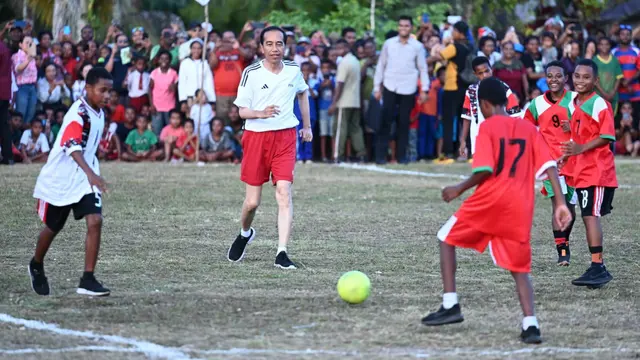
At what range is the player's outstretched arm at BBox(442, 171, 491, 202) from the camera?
23.0 feet

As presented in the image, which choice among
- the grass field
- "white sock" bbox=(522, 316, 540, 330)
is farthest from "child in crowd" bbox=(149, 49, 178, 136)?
"white sock" bbox=(522, 316, 540, 330)

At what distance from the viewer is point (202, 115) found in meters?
21.9

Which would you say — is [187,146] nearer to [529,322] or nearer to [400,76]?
[400,76]

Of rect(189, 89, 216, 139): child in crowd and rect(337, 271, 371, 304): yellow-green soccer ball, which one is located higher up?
rect(189, 89, 216, 139): child in crowd

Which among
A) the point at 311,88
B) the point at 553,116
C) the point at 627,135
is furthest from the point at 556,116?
the point at 627,135

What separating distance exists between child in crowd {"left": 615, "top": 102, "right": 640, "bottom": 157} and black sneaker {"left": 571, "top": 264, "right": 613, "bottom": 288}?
519 inches

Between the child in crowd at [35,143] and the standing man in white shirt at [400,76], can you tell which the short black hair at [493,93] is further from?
the child in crowd at [35,143]

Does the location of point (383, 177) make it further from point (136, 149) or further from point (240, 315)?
point (240, 315)

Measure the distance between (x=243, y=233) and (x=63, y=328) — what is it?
10.9 ft

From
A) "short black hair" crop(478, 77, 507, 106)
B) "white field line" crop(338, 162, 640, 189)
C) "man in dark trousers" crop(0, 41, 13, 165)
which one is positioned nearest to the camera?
"short black hair" crop(478, 77, 507, 106)

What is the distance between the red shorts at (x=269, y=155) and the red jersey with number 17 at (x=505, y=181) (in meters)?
3.24

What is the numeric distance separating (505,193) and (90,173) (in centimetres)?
285

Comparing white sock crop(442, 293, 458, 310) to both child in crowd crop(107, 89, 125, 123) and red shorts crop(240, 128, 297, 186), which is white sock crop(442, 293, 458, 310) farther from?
child in crowd crop(107, 89, 125, 123)

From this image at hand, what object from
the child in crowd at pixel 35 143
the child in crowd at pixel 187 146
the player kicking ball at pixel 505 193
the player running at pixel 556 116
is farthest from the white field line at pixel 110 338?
the child in crowd at pixel 187 146
